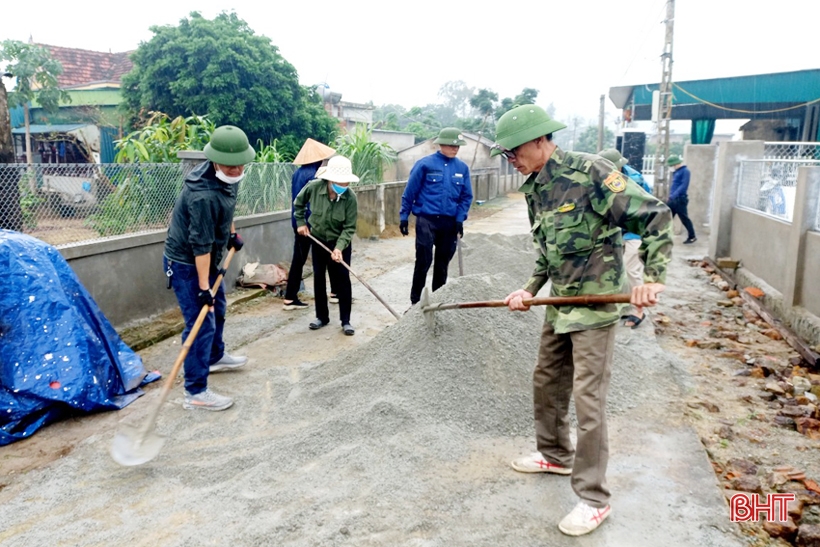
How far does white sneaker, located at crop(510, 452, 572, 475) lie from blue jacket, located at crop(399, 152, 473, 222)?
114 inches

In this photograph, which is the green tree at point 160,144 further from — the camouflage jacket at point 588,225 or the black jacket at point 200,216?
the camouflage jacket at point 588,225

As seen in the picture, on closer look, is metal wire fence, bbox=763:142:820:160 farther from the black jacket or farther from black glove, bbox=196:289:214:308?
black glove, bbox=196:289:214:308

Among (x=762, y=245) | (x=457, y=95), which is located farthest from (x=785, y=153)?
(x=457, y=95)

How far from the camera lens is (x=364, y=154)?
11.5 meters

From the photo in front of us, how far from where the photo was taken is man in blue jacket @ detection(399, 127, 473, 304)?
5.38m

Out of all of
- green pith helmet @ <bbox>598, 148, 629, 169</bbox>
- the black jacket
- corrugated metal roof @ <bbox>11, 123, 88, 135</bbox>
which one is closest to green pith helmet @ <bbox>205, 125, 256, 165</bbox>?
the black jacket

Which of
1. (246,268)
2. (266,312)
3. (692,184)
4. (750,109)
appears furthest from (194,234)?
(750,109)

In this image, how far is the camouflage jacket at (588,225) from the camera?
234cm

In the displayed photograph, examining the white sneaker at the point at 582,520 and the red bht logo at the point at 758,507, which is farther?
the red bht logo at the point at 758,507

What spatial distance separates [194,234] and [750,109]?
66.9 ft

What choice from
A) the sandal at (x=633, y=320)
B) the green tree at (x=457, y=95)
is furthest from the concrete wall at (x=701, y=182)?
the green tree at (x=457, y=95)

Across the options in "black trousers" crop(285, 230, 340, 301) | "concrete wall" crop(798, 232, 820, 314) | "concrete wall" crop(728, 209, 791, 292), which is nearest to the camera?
"concrete wall" crop(798, 232, 820, 314)

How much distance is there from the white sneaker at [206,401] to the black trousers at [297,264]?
1.99 m

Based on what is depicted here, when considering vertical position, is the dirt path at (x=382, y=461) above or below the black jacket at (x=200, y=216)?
below
